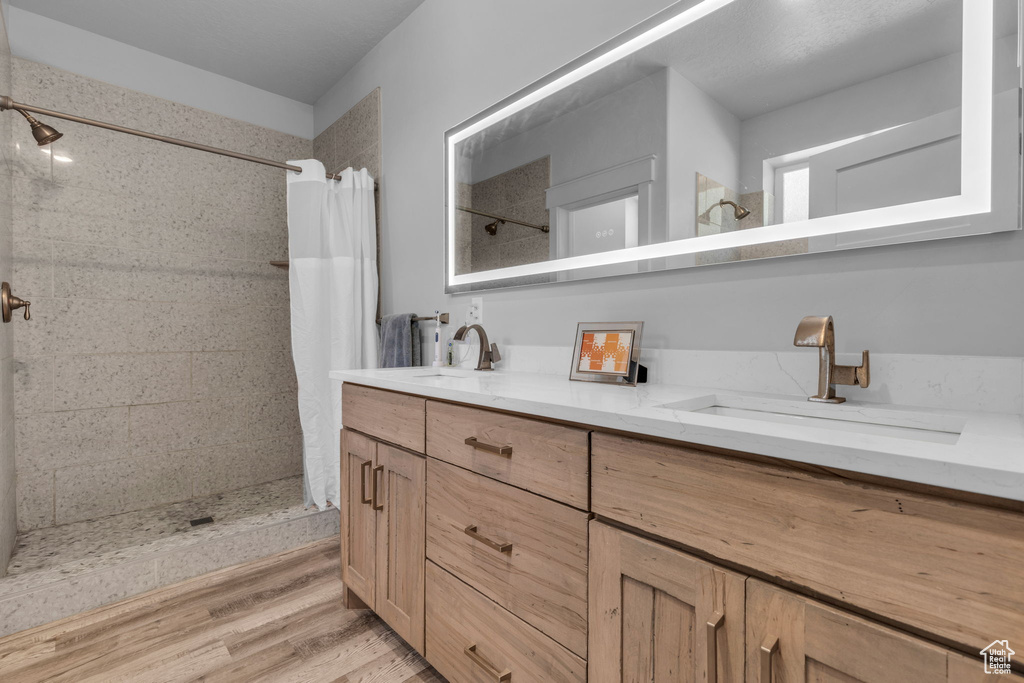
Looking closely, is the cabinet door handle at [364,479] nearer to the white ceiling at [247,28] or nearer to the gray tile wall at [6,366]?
the gray tile wall at [6,366]

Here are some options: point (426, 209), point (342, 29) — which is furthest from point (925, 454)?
point (342, 29)

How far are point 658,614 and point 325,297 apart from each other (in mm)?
A: 2030

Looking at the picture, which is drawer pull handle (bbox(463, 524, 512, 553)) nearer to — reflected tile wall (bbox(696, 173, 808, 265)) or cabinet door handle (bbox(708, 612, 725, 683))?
cabinet door handle (bbox(708, 612, 725, 683))

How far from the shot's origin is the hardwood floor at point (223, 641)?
4.54ft

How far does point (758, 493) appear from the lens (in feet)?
2.13

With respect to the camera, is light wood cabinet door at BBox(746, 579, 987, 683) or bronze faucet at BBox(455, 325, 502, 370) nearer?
light wood cabinet door at BBox(746, 579, 987, 683)

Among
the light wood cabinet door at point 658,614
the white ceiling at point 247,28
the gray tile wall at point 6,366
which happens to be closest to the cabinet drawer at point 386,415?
the light wood cabinet door at point 658,614

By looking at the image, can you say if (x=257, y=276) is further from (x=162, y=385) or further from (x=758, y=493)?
(x=758, y=493)

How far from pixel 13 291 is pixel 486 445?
2442mm

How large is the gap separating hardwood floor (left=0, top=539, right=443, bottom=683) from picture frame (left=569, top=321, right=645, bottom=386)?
3.16ft

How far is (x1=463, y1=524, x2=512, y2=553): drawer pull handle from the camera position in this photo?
40.1 inches

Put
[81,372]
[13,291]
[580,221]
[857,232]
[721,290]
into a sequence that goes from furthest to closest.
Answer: [81,372] → [13,291] → [580,221] → [721,290] → [857,232]

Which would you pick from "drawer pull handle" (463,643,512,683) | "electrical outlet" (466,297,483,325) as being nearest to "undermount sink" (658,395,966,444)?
"drawer pull handle" (463,643,512,683)

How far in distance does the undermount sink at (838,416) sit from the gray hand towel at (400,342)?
4.59 feet
